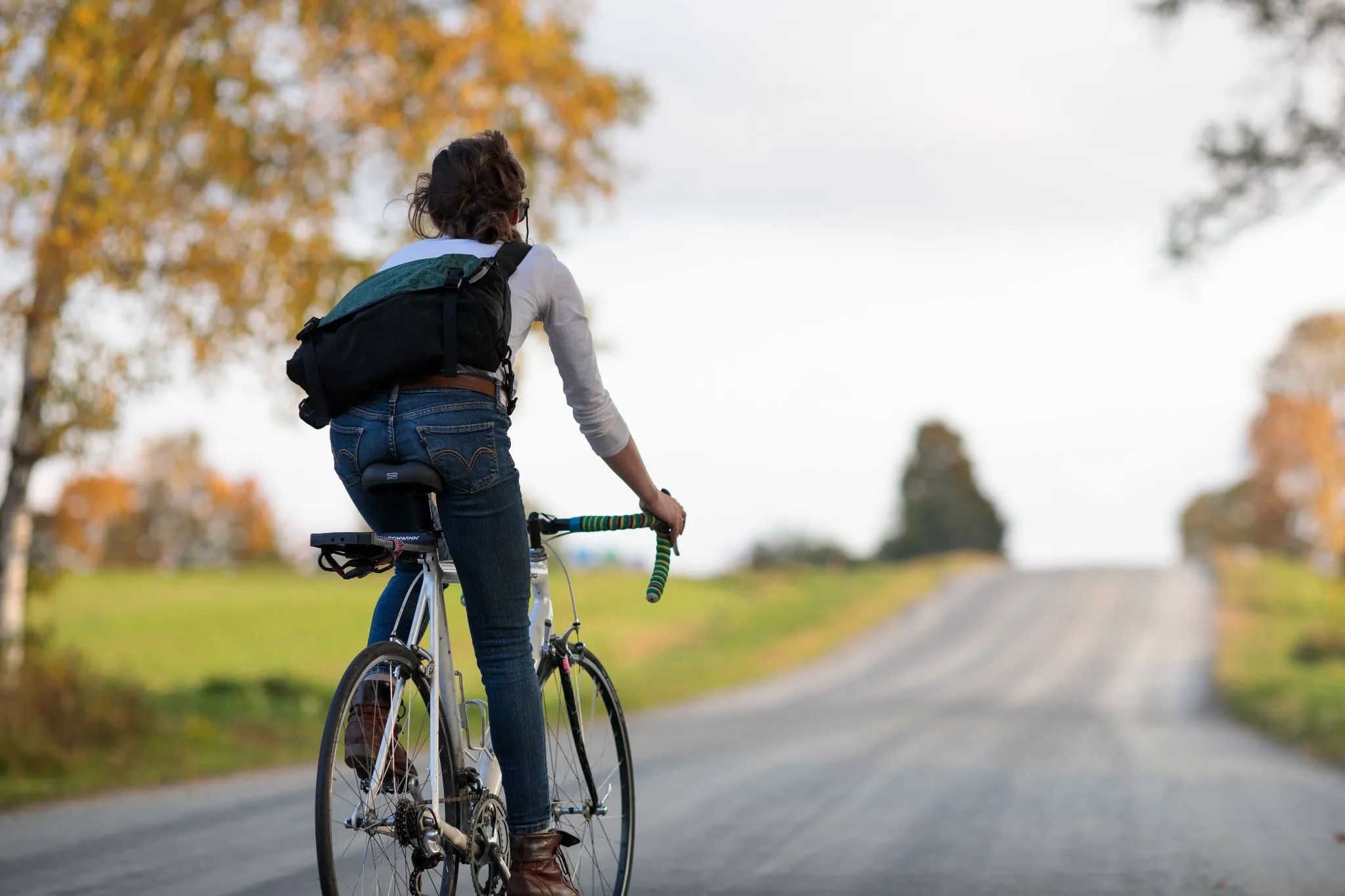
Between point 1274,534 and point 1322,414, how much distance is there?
103 feet

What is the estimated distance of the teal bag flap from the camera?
10.8 feet

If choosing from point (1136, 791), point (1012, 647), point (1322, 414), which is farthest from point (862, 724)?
point (1322, 414)

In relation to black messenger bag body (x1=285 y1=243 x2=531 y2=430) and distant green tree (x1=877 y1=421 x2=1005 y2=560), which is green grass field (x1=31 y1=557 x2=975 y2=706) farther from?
distant green tree (x1=877 y1=421 x2=1005 y2=560)

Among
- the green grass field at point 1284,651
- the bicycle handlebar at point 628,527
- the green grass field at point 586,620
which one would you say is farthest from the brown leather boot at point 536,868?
the green grass field at point 586,620

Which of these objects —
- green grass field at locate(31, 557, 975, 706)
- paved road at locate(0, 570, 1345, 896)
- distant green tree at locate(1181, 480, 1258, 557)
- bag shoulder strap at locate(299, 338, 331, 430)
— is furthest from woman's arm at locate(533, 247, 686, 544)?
distant green tree at locate(1181, 480, 1258, 557)

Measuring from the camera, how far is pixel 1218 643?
33.2 metres

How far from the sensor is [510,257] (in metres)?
3.42

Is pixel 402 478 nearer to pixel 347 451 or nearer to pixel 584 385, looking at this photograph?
pixel 347 451

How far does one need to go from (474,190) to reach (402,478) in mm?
773

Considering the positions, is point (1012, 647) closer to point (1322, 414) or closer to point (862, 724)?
point (1322, 414)

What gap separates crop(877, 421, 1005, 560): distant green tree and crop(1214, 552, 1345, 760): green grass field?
61.9ft

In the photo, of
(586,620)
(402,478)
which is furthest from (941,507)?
(402,478)

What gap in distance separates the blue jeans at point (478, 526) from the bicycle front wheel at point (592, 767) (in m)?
0.31

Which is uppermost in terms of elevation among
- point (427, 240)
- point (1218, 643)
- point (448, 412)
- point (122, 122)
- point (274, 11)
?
point (274, 11)
